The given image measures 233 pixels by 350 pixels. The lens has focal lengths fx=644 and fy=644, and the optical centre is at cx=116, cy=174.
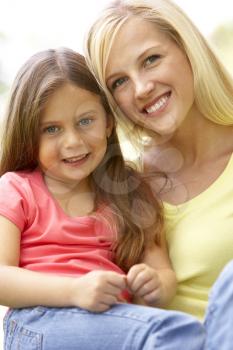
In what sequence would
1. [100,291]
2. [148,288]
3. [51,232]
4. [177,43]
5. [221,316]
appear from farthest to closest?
[177,43] < [51,232] < [148,288] < [100,291] < [221,316]

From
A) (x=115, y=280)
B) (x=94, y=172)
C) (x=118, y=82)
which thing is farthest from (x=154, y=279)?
(x=118, y=82)

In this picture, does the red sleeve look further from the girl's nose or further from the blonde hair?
the blonde hair

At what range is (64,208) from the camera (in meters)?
1.29

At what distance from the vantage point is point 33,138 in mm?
1288

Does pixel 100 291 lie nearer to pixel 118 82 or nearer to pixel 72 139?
pixel 72 139

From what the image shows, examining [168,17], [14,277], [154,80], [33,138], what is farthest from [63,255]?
[168,17]

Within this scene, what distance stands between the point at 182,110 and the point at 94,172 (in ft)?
0.76

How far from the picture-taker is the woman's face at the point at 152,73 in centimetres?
131

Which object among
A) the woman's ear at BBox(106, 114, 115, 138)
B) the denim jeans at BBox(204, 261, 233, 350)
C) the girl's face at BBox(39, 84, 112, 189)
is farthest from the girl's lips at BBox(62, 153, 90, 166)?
the denim jeans at BBox(204, 261, 233, 350)

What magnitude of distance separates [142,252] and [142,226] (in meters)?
0.05

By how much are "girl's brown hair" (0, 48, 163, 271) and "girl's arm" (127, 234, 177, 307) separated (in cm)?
3

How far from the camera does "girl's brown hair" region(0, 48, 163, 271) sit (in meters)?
1.28

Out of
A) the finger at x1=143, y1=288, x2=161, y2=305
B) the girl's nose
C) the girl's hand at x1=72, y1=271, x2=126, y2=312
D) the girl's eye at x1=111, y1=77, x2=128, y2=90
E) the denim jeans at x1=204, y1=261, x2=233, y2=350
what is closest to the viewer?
the denim jeans at x1=204, y1=261, x2=233, y2=350

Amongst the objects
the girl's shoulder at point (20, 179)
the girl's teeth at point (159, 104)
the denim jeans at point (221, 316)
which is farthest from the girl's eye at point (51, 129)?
the denim jeans at point (221, 316)
